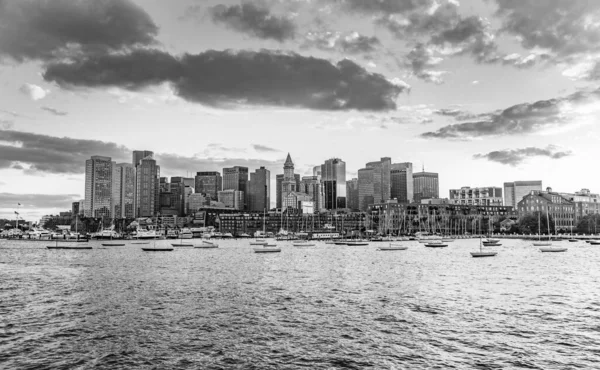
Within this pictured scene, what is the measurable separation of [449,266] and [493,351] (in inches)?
2477

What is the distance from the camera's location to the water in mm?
31422

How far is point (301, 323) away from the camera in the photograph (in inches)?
1619

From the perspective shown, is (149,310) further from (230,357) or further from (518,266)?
(518,266)

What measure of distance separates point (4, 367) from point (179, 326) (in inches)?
513

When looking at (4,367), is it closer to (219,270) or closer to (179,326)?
(179,326)

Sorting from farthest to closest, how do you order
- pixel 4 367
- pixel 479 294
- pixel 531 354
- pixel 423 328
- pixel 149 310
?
pixel 479 294, pixel 149 310, pixel 423 328, pixel 531 354, pixel 4 367

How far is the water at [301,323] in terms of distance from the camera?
103 feet

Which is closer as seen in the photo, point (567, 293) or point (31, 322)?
point (31, 322)

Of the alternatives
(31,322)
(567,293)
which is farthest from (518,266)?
(31,322)

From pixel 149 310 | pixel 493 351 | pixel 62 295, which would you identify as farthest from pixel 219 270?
pixel 493 351

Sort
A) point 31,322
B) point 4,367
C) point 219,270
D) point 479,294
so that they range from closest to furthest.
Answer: point 4,367 → point 31,322 → point 479,294 → point 219,270

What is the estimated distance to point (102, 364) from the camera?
30422 millimetres

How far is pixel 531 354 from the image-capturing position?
1257 inches

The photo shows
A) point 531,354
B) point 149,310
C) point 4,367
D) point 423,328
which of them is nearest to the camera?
point 4,367
